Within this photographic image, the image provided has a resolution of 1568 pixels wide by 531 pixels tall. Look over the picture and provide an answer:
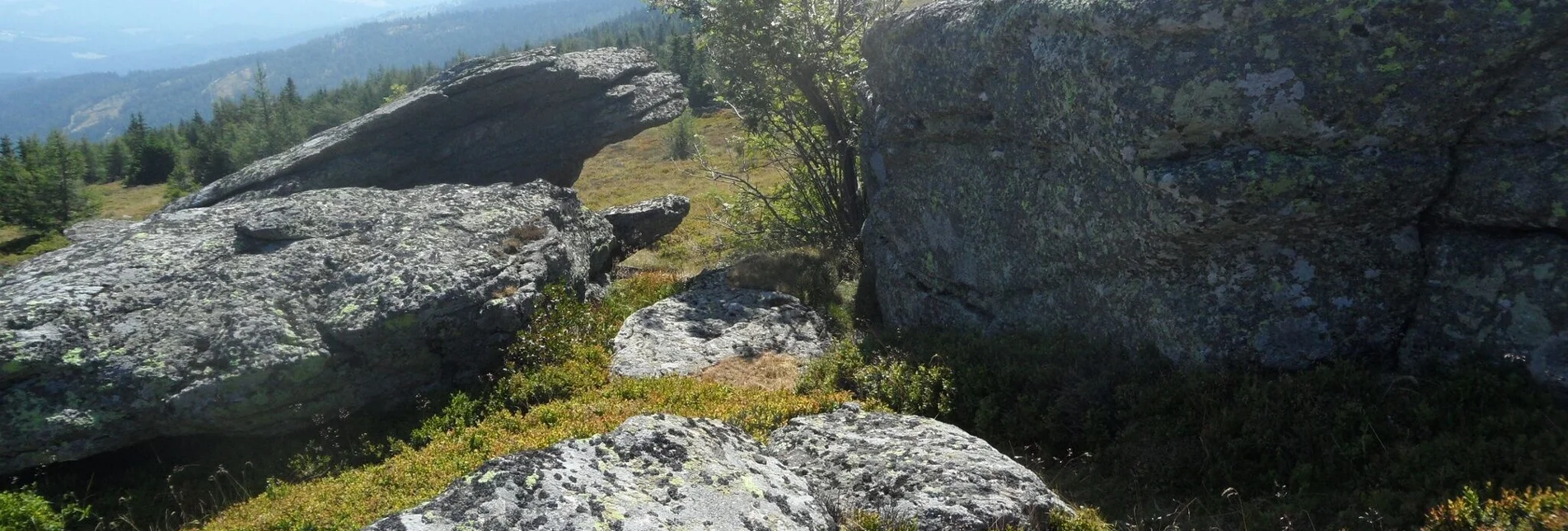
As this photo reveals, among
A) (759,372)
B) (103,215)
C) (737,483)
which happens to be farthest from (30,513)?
(103,215)

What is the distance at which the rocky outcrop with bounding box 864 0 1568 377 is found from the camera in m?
7.70

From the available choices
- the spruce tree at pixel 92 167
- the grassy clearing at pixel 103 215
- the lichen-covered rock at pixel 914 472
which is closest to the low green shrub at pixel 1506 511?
the lichen-covered rock at pixel 914 472

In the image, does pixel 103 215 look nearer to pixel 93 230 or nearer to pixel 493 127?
pixel 493 127

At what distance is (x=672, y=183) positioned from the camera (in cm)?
4712

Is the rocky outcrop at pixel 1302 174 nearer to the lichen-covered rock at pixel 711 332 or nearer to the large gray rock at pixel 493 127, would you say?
the lichen-covered rock at pixel 711 332

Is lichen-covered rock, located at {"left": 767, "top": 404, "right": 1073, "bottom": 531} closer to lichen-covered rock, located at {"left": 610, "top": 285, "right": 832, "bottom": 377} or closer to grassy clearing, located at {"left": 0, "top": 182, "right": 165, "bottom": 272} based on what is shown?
lichen-covered rock, located at {"left": 610, "top": 285, "right": 832, "bottom": 377}

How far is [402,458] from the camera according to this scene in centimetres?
995

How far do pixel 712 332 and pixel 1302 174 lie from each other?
8533 millimetres

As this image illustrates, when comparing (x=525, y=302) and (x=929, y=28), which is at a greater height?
(x=929, y=28)

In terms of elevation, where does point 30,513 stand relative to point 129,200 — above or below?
above

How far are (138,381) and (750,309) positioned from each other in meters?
8.37

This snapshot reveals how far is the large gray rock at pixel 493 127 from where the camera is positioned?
853 inches

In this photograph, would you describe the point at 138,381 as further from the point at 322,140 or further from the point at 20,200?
the point at 20,200

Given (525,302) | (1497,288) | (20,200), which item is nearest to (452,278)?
(525,302)
